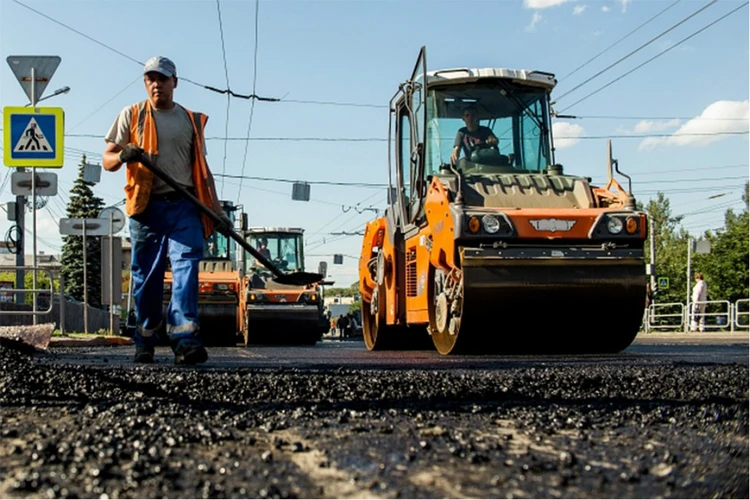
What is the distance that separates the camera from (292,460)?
2.51 m

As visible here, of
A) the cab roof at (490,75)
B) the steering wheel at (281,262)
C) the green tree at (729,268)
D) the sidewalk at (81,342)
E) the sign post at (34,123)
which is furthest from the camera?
the green tree at (729,268)

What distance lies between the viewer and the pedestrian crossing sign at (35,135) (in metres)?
12.4

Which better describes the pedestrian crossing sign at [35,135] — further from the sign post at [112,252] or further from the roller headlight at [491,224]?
the roller headlight at [491,224]

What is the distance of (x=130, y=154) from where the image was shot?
6.23 meters

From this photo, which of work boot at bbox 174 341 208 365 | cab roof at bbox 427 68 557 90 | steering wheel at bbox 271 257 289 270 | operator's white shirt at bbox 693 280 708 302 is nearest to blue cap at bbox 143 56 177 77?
work boot at bbox 174 341 208 365

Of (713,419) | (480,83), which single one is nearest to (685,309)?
(480,83)

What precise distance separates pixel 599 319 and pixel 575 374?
2699 millimetres

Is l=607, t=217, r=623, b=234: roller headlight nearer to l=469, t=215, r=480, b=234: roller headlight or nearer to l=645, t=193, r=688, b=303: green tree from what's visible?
l=469, t=215, r=480, b=234: roller headlight

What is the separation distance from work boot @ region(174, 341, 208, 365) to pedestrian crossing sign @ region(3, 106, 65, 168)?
6.95m

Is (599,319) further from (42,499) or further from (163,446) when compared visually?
(42,499)

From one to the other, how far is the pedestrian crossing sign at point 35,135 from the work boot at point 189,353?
6.95 metres

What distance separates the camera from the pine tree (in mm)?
65062

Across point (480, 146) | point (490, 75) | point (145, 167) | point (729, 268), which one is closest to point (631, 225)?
point (480, 146)

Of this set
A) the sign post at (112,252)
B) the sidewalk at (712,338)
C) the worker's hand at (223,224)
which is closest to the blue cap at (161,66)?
the worker's hand at (223,224)
